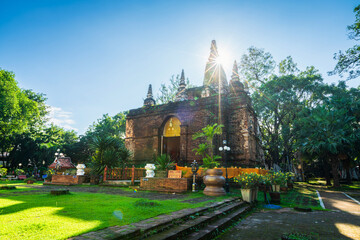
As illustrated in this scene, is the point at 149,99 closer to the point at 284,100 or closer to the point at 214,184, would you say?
the point at 284,100

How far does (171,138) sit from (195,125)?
2.94m

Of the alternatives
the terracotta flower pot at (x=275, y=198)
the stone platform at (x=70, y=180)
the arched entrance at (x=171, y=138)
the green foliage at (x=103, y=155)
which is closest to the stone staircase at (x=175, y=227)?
the terracotta flower pot at (x=275, y=198)

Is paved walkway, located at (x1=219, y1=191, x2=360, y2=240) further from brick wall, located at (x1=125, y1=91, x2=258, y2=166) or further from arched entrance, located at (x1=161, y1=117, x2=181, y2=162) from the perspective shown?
arched entrance, located at (x1=161, y1=117, x2=181, y2=162)

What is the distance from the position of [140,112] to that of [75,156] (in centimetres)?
1692

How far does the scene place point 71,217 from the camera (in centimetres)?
349

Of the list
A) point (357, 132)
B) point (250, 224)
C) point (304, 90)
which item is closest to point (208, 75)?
point (304, 90)

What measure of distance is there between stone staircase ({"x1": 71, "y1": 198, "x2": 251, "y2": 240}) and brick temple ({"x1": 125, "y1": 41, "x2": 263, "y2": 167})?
12.0 meters

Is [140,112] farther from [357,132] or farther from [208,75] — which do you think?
[357,132]

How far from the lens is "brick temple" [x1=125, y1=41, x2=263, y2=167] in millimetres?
17281

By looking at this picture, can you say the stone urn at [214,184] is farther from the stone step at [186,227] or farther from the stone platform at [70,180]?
the stone platform at [70,180]

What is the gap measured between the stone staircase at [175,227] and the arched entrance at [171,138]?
14.1 meters

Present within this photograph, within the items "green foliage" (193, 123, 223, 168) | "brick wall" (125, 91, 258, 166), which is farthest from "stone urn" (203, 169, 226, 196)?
"brick wall" (125, 91, 258, 166)

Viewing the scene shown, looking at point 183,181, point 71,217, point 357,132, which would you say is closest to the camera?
point 71,217

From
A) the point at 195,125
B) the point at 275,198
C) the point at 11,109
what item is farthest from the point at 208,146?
the point at 11,109
